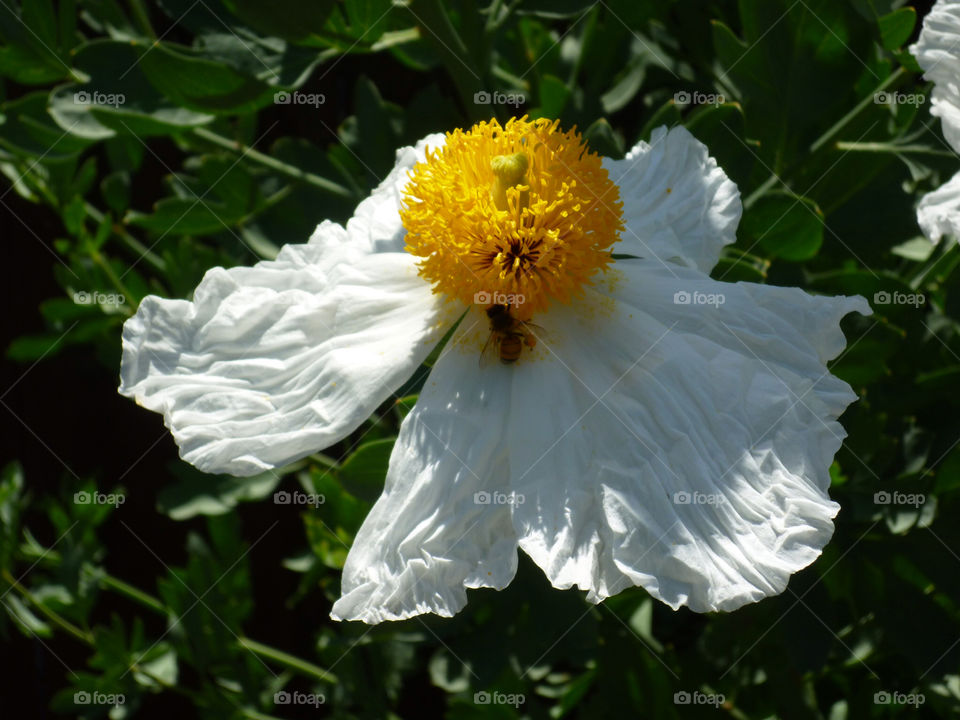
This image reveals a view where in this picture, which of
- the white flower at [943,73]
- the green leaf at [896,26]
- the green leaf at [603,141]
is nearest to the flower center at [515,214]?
the green leaf at [603,141]

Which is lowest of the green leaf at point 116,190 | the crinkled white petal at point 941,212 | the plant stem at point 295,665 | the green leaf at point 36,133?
the plant stem at point 295,665

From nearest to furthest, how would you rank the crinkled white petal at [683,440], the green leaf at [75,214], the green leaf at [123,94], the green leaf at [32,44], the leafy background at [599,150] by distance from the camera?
→ the crinkled white petal at [683,440] < the leafy background at [599,150] < the green leaf at [123,94] < the green leaf at [32,44] < the green leaf at [75,214]

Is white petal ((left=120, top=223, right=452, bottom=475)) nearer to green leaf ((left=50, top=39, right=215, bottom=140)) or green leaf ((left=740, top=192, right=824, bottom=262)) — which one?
green leaf ((left=50, top=39, right=215, bottom=140))

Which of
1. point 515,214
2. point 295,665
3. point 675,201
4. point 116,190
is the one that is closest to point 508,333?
point 515,214

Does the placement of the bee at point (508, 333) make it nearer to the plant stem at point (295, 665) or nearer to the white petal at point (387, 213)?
the white petal at point (387, 213)

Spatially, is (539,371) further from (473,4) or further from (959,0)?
(959,0)

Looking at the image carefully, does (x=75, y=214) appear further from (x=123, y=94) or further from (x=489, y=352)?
(x=489, y=352)

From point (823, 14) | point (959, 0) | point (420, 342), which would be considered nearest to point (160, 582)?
point (420, 342)
